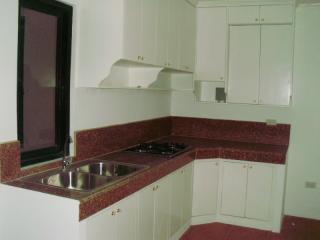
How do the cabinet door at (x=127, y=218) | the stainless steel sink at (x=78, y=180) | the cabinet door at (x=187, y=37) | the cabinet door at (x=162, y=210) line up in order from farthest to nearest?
the cabinet door at (x=187, y=37) < the cabinet door at (x=162, y=210) < the stainless steel sink at (x=78, y=180) < the cabinet door at (x=127, y=218)

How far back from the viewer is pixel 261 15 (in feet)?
12.8

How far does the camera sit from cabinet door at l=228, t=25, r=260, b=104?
3.97 m

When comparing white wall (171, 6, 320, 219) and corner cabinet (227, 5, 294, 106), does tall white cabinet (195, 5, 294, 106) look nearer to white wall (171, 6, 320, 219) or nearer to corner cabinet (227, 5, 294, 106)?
corner cabinet (227, 5, 294, 106)

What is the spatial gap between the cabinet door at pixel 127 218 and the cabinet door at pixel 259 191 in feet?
5.60

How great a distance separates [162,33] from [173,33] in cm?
31

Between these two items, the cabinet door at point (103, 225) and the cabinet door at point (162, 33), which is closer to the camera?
the cabinet door at point (103, 225)

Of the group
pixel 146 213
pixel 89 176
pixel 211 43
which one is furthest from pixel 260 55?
pixel 89 176

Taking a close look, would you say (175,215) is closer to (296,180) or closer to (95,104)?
(95,104)

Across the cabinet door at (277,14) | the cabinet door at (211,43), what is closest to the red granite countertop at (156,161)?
the cabinet door at (211,43)

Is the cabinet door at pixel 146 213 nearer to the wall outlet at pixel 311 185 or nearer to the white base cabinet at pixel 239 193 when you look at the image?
the white base cabinet at pixel 239 193

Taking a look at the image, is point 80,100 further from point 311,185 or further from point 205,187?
point 311,185

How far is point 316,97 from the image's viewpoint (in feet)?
13.3

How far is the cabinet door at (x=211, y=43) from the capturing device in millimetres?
4062

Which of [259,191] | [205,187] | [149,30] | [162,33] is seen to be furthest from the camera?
[205,187]
